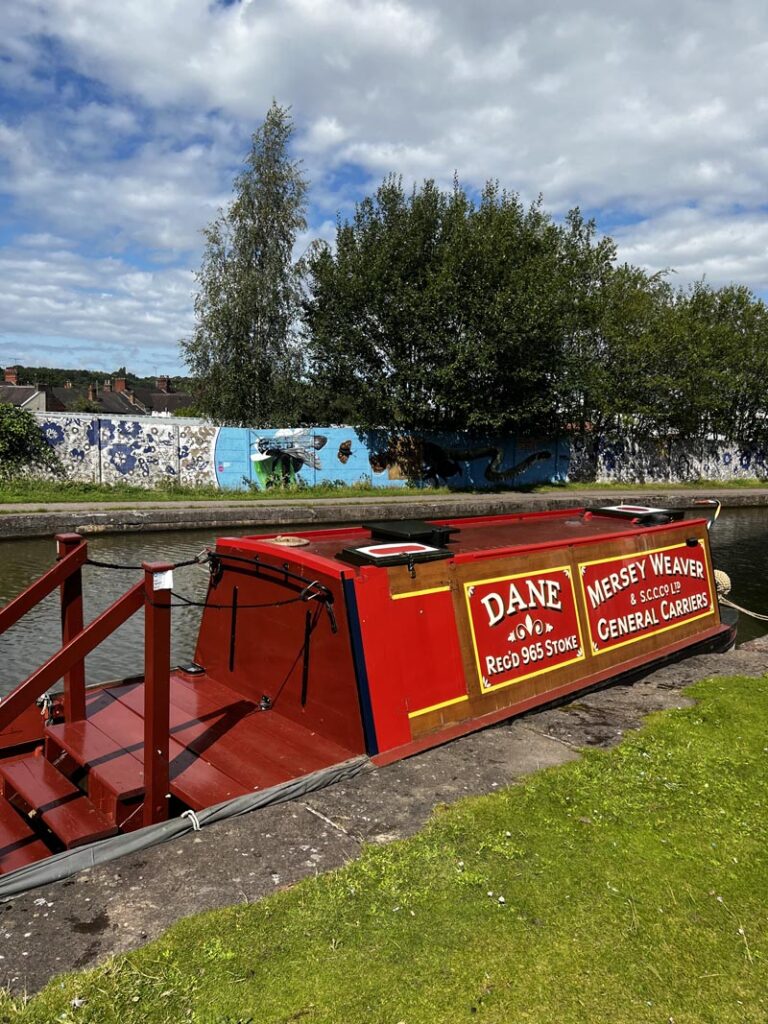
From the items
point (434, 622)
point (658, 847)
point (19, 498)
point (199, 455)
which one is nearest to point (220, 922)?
point (658, 847)

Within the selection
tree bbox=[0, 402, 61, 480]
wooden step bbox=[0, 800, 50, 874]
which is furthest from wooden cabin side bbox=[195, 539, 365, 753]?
tree bbox=[0, 402, 61, 480]

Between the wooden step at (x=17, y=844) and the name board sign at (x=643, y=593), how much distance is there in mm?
4107

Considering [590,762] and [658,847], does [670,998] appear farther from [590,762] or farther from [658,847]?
[590,762]

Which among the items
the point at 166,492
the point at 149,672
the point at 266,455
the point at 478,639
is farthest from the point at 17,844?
the point at 266,455

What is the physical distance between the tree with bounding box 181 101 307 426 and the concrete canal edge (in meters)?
6.87

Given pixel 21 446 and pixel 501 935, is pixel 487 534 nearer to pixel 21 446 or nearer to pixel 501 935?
pixel 501 935

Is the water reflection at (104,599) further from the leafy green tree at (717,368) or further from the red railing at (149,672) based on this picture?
the leafy green tree at (717,368)

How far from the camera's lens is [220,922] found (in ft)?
9.02

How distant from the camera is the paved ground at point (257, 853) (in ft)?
8.73

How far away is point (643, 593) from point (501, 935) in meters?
4.47

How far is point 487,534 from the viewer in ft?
21.0

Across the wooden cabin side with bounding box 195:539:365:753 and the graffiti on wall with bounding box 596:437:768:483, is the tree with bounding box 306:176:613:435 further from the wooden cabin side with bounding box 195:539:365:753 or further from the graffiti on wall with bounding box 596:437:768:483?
the wooden cabin side with bounding box 195:539:365:753

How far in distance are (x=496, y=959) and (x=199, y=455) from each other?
65.0ft

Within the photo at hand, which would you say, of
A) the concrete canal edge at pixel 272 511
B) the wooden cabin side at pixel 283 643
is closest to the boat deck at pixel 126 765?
the wooden cabin side at pixel 283 643
